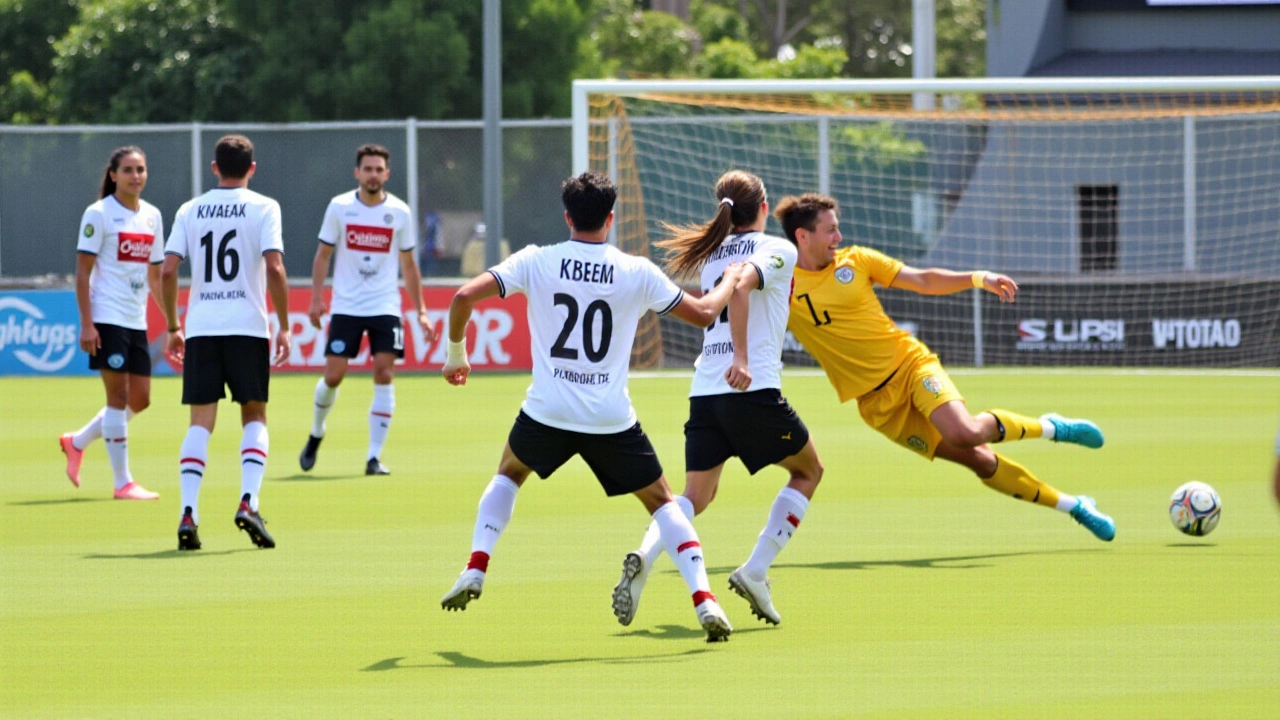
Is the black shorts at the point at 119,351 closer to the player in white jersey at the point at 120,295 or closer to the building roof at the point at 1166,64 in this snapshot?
the player in white jersey at the point at 120,295

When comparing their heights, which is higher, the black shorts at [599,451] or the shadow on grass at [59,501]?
the black shorts at [599,451]

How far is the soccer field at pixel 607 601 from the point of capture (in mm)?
5711

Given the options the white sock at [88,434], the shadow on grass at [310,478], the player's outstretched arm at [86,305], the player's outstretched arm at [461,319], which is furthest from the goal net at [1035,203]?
the player's outstretched arm at [461,319]

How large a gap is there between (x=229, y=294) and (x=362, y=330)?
140 inches

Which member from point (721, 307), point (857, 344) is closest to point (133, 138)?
point (857, 344)

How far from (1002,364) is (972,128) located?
3.95 m

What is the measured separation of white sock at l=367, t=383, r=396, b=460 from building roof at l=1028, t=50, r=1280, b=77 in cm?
1632

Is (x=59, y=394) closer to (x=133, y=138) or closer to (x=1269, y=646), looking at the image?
(x=133, y=138)

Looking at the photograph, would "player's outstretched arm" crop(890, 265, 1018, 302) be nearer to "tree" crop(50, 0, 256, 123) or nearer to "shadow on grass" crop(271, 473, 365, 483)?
"shadow on grass" crop(271, 473, 365, 483)

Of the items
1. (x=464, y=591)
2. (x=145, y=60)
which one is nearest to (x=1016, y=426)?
(x=464, y=591)

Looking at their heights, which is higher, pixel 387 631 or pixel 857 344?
pixel 857 344

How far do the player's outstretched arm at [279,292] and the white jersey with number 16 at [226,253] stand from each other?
0.06 meters

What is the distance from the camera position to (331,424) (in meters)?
16.5

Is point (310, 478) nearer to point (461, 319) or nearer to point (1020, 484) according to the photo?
point (1020, 484)
